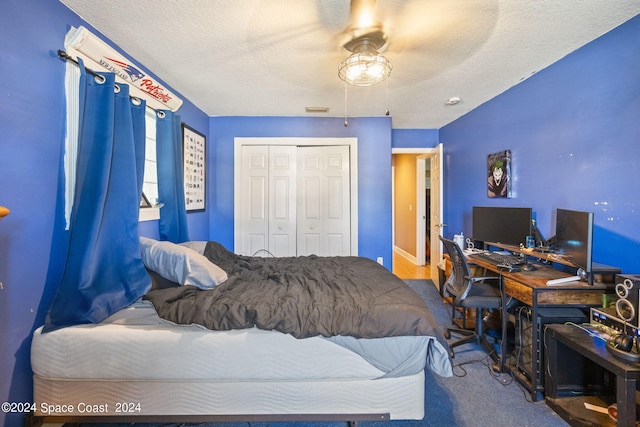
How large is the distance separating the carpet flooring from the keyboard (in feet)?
2.72

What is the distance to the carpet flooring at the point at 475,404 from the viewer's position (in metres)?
1.60

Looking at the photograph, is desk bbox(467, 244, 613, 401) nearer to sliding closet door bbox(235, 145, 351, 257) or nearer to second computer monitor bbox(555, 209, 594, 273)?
second computer monitor bbox(555, 209, 594, 273)

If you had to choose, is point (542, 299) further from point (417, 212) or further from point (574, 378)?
point (417, 212)

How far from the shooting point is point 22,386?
1444mm

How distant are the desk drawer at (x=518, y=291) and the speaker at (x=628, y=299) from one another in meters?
0.41

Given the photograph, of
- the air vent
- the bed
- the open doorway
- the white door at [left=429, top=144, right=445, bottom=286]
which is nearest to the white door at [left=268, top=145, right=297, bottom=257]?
the air vent

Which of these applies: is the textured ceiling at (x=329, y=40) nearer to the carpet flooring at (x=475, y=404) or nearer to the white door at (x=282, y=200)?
the white door at (x=282, y=200)

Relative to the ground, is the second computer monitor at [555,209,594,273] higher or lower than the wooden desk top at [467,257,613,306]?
higher

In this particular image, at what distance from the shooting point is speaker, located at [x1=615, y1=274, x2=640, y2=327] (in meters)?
1.40

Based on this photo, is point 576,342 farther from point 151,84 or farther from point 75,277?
point 151,84

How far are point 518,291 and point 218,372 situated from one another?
80.8 inches

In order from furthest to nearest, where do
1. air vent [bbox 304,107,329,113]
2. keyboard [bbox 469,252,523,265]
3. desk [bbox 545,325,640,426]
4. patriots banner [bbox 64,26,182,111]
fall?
1. air vent [bbox 304,107,329,113]
2. keyboard [bbox 469,252,523,265]
3. patriots banner [bbox 64,26,182,111]
4. desk [bbox 545,325,640,426]

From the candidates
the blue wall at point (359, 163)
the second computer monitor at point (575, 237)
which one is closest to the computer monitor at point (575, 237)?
the second computer monitor at point (575, 237)

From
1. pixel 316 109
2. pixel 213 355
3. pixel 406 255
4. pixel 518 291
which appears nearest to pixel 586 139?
pixel 518 291
